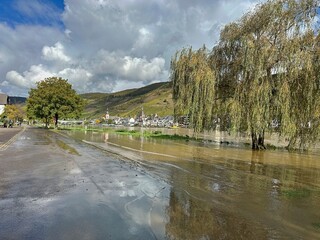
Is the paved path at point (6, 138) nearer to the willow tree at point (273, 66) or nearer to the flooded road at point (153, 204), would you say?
the flooded road at point (153, 204)

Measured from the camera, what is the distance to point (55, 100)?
63.9 meters

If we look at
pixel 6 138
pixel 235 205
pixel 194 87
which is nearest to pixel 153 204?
pixel 235 205

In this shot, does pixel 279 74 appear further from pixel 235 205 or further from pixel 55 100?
pixel 55 100

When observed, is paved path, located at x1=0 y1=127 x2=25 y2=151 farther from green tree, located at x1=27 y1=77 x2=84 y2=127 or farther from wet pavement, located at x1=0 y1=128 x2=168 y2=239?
green tree, located at x1=27 y1=77 x2=84 y2=127

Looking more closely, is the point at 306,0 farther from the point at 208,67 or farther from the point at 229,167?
the point at 229,167

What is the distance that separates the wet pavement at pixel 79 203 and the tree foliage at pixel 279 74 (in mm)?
12572

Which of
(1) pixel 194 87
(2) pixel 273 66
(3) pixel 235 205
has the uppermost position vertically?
(2) pixel 273 66

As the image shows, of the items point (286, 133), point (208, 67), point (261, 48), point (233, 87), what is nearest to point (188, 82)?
point (208, 67)

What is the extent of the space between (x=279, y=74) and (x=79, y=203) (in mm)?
18229

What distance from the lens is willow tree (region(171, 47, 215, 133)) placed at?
25.8 m

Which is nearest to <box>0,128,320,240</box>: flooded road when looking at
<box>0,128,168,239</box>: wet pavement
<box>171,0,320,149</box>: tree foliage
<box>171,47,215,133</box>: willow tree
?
<box>0,128,168,239</box>: wet pavement

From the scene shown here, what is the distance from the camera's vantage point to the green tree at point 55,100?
212 ft

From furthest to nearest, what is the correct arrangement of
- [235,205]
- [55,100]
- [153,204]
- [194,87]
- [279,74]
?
[55,100] → [194,87] → [279,74] → [235,205] → [153,204]

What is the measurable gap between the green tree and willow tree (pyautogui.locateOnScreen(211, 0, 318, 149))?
158ft
